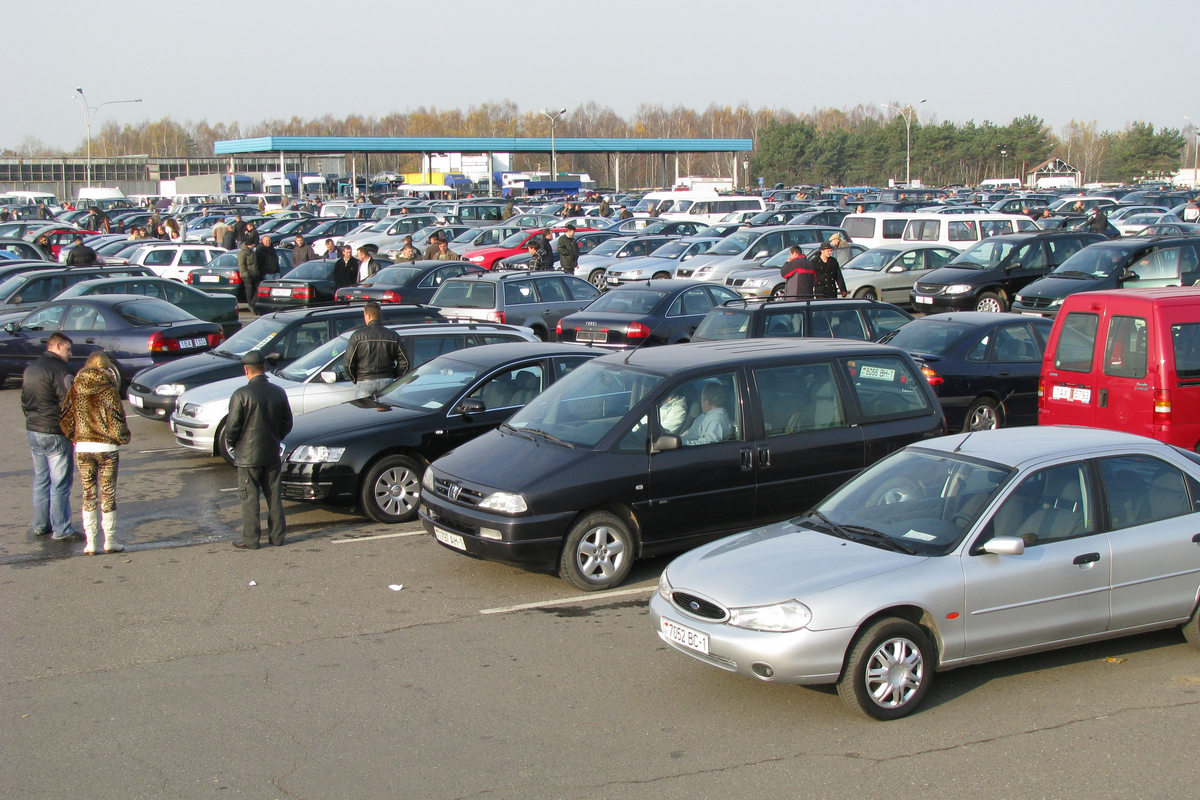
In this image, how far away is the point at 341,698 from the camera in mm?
5926

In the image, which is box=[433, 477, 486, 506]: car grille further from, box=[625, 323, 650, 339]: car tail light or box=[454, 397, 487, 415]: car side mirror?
box=[625, 323, 650, 339]: car tail light

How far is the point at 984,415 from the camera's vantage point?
41.8ft

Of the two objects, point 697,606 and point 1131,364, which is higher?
point 1131,364

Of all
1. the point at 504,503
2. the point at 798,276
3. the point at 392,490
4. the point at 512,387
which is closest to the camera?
the point at 504,503

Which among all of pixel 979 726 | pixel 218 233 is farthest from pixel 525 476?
pixel 218 233

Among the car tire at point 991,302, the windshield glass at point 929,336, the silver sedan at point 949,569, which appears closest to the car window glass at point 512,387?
the silver sedan at point 949,569

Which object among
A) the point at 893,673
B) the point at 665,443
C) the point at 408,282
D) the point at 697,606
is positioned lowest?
the point at 893,673

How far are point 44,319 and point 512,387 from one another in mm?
10088

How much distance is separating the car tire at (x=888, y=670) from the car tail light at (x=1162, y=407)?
5.30 m

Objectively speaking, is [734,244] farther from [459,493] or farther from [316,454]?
[459,493]

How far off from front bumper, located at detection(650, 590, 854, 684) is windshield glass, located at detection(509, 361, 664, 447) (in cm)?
271

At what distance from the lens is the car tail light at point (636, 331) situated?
16844 millimetres

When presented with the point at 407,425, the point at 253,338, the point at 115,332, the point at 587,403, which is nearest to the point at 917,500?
the point at 587,403

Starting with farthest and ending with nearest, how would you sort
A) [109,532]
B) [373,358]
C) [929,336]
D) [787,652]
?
[929,336] → [373,358] → [109,532] → [787,652]
